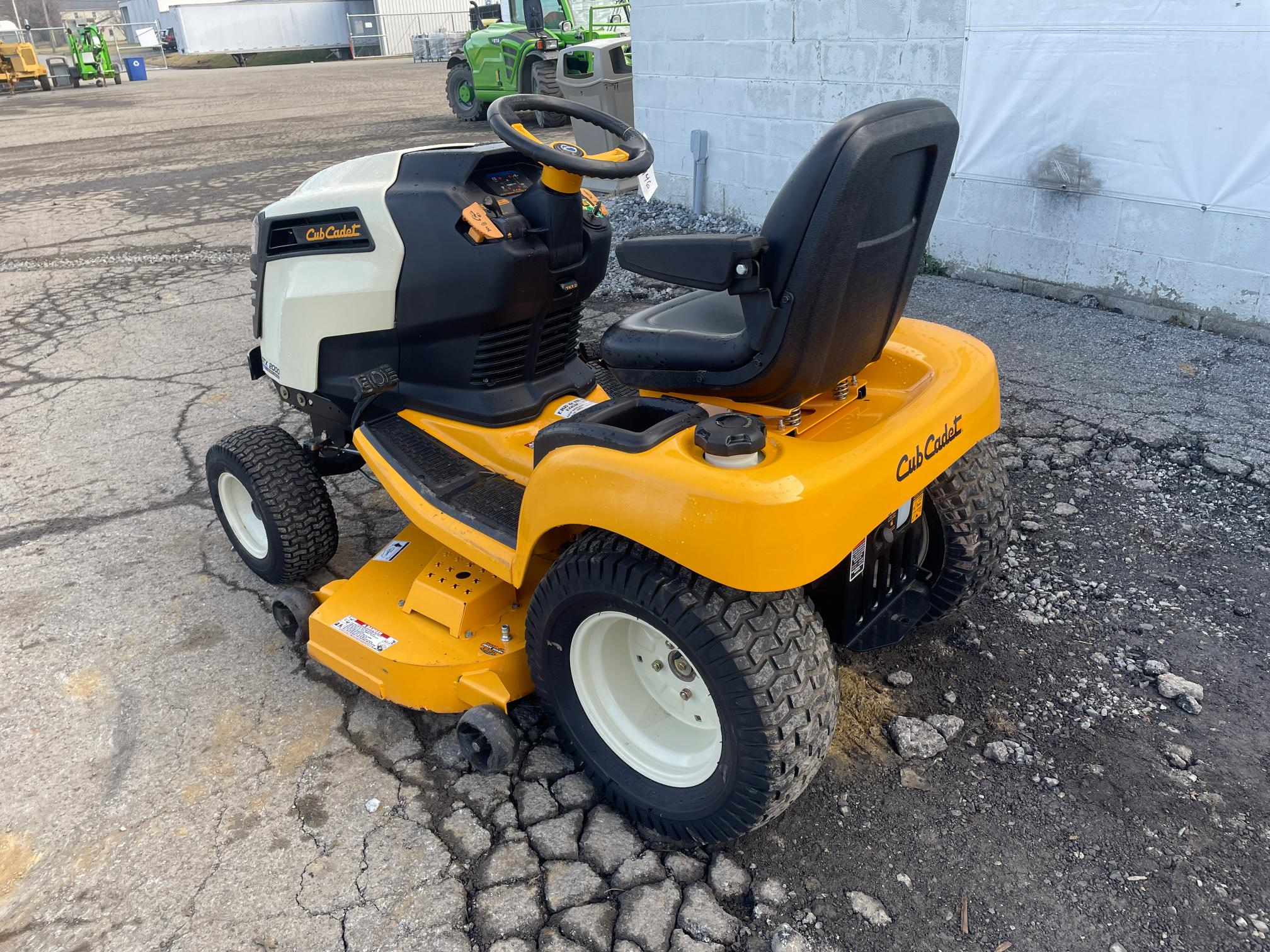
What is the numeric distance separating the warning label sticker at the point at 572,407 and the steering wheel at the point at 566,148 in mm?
646

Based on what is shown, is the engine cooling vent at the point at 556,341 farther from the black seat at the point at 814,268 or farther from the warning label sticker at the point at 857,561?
the warning label sticker at the point at 857,561

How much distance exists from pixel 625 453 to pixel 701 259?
0.42 meters

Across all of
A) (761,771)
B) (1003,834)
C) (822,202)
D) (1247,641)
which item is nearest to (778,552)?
(761,771)

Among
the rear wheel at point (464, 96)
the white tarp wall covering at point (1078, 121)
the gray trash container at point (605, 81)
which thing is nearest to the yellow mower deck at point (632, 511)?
the white tarp wall covering at point (1078, 121)

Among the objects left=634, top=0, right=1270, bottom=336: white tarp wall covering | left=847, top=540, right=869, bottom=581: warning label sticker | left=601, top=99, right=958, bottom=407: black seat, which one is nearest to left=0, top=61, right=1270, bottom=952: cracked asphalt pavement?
left=847, top=540, right=869, bottom=581: warning label sticker

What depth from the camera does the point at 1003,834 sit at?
211cm

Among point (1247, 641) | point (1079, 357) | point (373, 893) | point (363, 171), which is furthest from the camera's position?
point (1079, 357)

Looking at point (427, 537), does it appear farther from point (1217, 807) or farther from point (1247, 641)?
point (1247, 641)

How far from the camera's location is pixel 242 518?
3.27 m

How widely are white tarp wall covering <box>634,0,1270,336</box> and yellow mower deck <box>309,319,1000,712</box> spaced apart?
9.86 feet

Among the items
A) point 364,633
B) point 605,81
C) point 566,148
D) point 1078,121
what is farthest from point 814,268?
point 605,81

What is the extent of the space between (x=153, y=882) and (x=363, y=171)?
78.5 inches

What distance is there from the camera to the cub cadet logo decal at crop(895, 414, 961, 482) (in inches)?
77.4

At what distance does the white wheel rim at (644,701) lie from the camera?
2.13 metres
